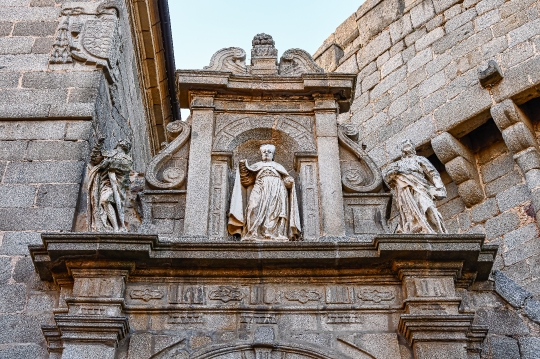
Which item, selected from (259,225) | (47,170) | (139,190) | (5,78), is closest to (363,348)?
(259,225)

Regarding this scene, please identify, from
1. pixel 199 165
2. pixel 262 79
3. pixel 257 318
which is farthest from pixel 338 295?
pixel 262 79

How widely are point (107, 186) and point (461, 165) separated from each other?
4.80 metres

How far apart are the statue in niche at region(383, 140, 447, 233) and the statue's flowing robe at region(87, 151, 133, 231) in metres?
2.52

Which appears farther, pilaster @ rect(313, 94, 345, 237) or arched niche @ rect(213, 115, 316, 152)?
arched niche @ rect(213, 115, 316, 152)

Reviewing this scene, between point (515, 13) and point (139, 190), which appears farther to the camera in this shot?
point (515, 13)

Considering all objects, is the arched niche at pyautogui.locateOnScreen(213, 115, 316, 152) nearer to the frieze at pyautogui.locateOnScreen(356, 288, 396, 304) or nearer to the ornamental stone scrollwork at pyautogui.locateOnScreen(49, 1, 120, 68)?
the ornamental stone scrollwork at pyautogui.locateOnScreen(49, 1, 120, 68)

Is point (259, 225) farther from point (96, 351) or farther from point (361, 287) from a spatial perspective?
point (96, 351)

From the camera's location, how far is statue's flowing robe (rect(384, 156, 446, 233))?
730cm

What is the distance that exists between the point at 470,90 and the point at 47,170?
5622 millimetres

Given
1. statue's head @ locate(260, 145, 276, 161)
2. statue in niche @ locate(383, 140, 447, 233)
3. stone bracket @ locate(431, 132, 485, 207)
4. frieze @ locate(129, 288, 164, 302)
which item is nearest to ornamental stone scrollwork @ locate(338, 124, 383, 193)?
statue in niche @ locate(383, 140, 447, 233)

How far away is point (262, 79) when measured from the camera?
8.76m

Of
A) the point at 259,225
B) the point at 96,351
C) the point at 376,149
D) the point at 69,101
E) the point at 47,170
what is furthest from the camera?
the point at 376,149

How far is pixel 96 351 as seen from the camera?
6.29 meters

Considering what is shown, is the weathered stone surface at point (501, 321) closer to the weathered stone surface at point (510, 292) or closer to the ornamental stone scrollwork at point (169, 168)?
the weathered stone surface at point (510, 292)
